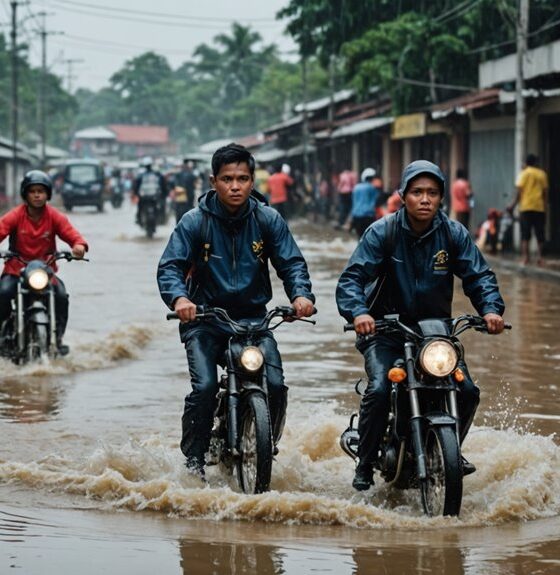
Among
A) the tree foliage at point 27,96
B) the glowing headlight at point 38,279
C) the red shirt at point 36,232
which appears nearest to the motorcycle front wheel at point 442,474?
the red shirt at point 36,232

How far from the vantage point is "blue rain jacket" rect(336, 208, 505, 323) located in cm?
677

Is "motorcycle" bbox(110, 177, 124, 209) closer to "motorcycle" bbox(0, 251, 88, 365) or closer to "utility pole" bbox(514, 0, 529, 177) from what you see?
"utility pole" bbox(514, 0, 529, 177)

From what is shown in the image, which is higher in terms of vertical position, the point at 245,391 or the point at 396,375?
the point at 396,375

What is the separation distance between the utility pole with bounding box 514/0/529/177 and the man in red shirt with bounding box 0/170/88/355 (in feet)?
45.7

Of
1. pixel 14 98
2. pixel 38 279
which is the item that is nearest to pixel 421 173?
pixel 38 279

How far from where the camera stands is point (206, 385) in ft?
22.9

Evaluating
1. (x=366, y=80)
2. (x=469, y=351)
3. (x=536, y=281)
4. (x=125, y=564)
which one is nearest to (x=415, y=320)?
(x=125, y=564)

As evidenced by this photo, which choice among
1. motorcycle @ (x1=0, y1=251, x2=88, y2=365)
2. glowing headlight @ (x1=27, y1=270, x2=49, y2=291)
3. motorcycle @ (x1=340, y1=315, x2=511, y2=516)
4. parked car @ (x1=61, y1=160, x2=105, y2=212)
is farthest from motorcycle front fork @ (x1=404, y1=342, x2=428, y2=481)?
parked car @ (x1=61, y1=160, x2=105, y2=212)

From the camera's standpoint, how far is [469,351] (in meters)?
13.0

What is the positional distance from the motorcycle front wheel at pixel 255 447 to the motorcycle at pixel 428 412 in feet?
1.80

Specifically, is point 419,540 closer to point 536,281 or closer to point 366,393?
point 366,393

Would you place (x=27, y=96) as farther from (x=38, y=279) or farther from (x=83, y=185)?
(x=38, y=279)

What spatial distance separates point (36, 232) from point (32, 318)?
668 mm

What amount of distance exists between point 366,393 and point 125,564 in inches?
62.3
